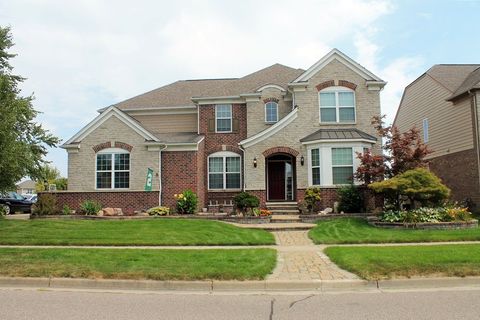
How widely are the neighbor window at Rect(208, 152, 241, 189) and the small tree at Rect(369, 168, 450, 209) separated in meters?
9.19

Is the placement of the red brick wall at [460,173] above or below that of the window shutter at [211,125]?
below

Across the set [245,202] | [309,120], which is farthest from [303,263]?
[309,120]

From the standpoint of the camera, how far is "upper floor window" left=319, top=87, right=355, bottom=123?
22.8m

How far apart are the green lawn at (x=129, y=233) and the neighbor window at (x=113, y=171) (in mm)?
5220

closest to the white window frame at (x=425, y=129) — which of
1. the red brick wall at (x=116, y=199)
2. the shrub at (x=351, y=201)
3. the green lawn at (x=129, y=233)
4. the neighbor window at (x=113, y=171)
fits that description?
the shrub at (x=351, y=201)

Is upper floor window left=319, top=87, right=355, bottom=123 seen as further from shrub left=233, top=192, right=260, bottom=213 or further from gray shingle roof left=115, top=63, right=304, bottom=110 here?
shrub left=233, top=192, right=260, bottom=213

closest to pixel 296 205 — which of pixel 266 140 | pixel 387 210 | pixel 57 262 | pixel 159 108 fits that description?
pixel 266 140

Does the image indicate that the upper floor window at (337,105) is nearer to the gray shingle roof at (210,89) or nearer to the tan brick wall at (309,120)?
the tan brick wall at (309,120)

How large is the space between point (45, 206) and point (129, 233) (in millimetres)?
7899

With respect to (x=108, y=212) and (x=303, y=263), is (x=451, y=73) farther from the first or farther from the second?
(x=108, y=212)

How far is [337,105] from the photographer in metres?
22.9

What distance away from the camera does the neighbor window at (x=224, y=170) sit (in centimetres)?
2433

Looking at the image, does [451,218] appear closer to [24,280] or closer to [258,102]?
[258,102]

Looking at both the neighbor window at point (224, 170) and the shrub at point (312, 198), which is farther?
the neighbor window at point (224, 170)
